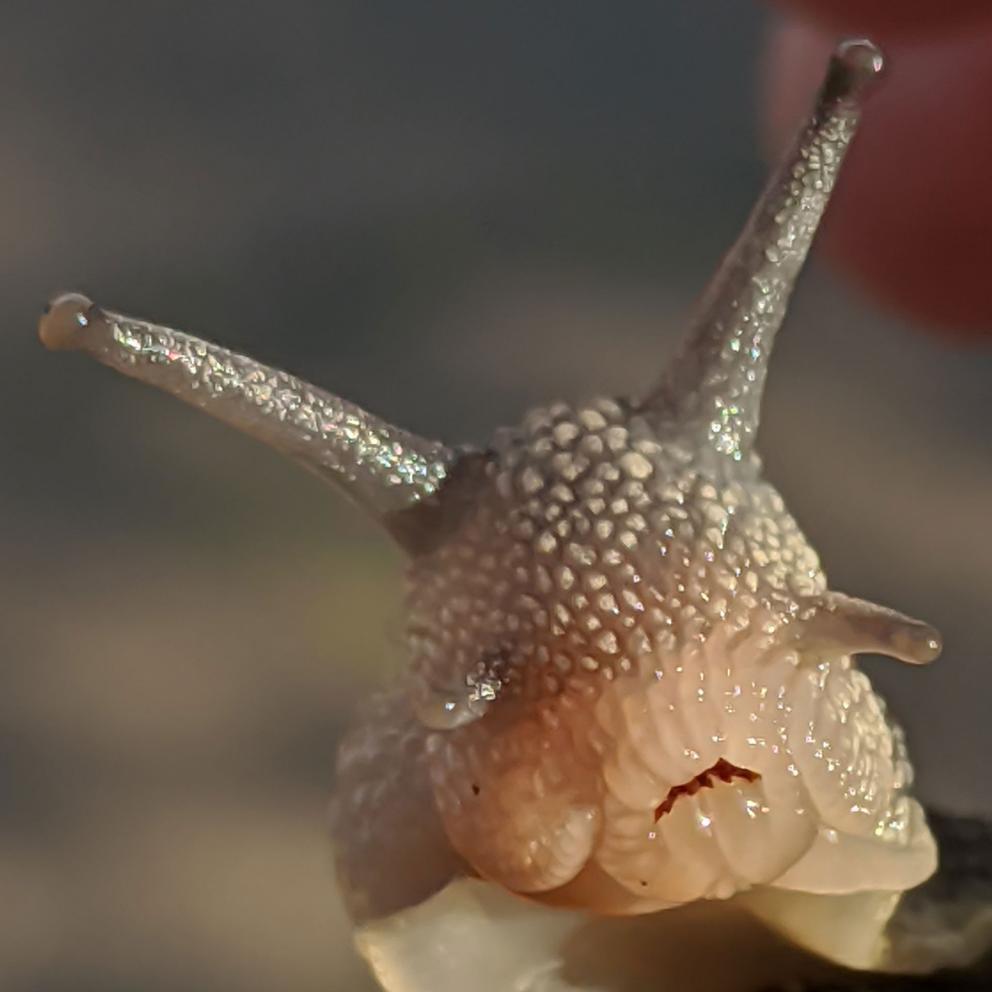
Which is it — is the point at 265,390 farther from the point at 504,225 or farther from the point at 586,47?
the point at 586,47

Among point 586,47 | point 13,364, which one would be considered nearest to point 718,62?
point 586,47

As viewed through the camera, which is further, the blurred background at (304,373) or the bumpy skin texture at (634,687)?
the blurred background at (304,373)

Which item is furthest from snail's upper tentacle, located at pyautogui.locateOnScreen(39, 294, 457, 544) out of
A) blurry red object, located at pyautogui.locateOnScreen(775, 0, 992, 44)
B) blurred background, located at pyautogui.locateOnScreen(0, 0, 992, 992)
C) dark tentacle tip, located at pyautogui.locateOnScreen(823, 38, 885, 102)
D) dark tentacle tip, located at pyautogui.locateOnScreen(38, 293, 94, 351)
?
blurry red object, located at pyautogui.locateOnScreen(775, 0, 992, 44)

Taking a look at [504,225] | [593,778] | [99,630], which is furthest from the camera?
[504,225]

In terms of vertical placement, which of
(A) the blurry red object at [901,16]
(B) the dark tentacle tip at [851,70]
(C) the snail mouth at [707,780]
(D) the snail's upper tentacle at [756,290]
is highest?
(A) the blurry red object at [901,16]

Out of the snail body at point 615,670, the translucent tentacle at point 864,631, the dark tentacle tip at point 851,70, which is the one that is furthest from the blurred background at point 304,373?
the dark tentacle tip at point 851,70

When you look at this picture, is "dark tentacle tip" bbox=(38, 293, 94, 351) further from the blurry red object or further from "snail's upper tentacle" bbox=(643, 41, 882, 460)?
the blurry red object

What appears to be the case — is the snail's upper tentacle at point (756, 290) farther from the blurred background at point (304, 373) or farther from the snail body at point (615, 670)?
the blurred background at point (304, 373)

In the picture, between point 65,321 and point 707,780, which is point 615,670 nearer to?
point 707,780
